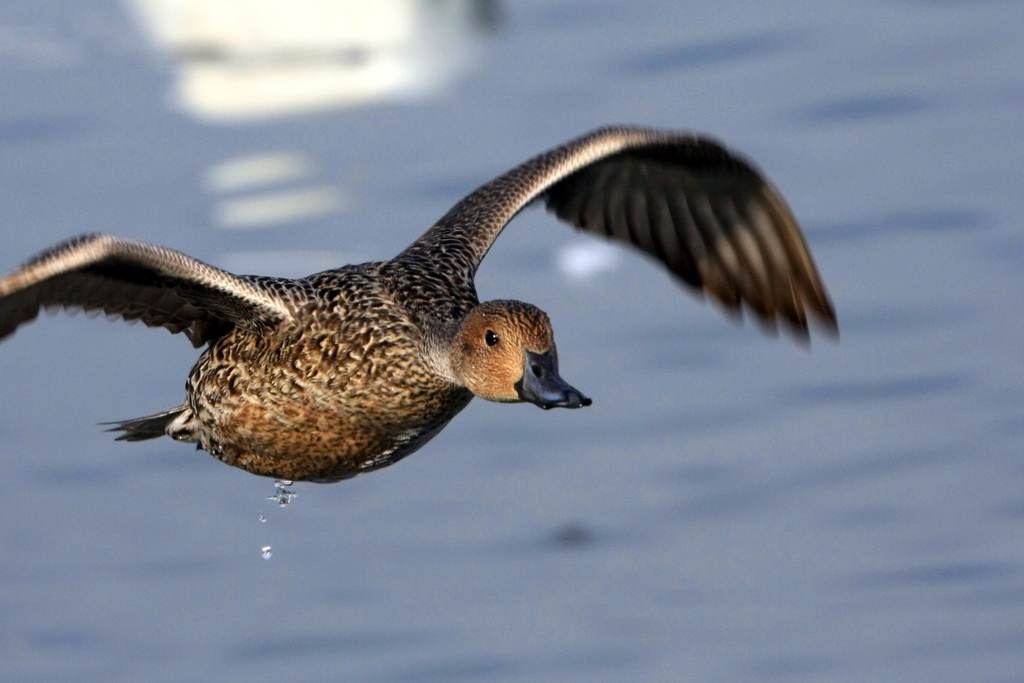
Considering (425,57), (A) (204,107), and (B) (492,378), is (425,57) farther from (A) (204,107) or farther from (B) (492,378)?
(B) (492,378)

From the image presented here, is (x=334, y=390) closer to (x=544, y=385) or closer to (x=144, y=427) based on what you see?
(x=544, y=385)

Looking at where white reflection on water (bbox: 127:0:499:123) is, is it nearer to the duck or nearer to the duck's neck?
the duck

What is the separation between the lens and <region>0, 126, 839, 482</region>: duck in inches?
284

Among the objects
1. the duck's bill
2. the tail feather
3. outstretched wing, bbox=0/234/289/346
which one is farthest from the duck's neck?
the tail feather

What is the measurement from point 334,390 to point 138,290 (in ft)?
3.19

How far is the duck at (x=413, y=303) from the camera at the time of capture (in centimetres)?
721

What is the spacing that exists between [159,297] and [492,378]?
1.73m

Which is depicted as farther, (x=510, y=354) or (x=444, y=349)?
(x=444, y=349)

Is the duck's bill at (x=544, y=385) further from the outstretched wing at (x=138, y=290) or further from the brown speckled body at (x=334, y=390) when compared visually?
the outstretched wing at (x=138, y=290)

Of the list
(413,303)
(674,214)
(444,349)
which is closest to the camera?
(444,349)

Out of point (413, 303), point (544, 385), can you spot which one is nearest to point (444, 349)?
point (413, 303)

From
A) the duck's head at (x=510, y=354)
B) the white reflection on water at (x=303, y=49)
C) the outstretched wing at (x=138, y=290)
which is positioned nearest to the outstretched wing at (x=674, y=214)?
the outstretched wing at (x=138, y=290)

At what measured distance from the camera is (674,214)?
8.92 metres

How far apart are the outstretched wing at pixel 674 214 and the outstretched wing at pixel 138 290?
99 centimetres
